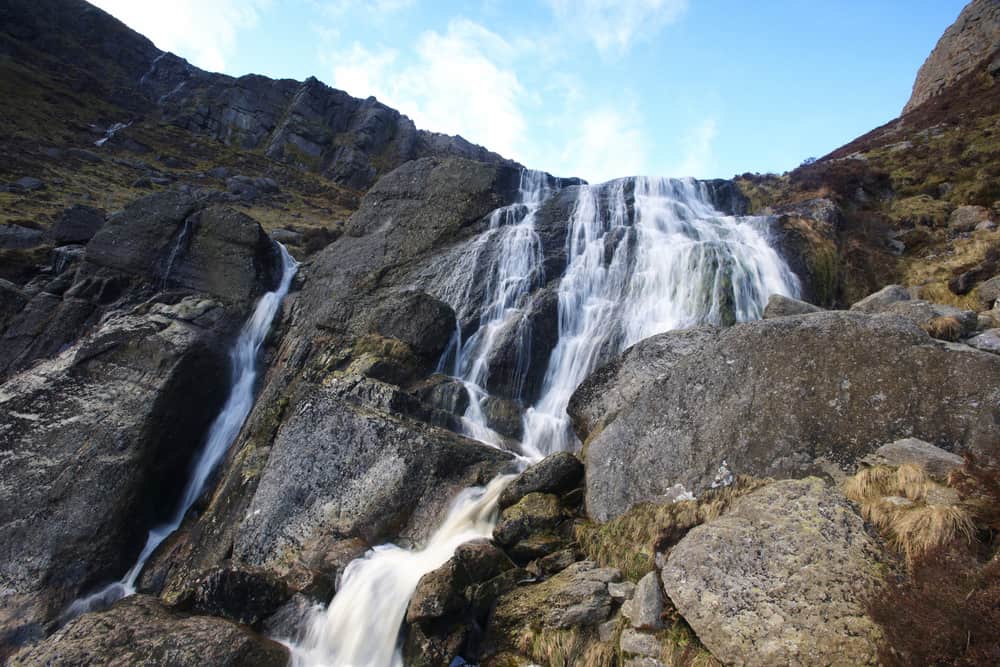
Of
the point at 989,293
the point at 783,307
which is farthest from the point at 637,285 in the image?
the point at 989,293

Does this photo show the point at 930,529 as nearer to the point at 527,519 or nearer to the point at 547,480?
the point at 527,519

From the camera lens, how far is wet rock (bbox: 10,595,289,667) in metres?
8.54

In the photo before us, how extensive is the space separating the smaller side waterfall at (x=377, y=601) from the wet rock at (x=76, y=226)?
32286mm

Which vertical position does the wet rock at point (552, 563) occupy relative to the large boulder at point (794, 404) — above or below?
below

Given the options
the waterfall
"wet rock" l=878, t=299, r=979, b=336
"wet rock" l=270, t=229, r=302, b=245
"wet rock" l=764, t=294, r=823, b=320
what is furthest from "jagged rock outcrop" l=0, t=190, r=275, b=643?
"wet rock" l=878, t=299, r=979, b=336

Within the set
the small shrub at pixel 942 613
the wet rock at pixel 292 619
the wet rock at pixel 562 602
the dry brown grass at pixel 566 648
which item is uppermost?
the small shrub at pixel 942 613

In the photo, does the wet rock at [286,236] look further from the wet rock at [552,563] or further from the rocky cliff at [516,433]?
the wet rock at [552,563]

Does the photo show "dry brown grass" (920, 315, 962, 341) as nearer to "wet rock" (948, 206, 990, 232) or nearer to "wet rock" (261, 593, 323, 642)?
"wet rock" (261, 593, 323, 642)

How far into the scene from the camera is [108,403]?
58.9 feet

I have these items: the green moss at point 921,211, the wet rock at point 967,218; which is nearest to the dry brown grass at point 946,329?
the wet rock at point 967,218

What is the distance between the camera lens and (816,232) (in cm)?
2559

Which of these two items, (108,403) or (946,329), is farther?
(108,403)

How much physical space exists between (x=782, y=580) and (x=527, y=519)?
4.92 metres

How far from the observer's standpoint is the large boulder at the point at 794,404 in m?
8.45
